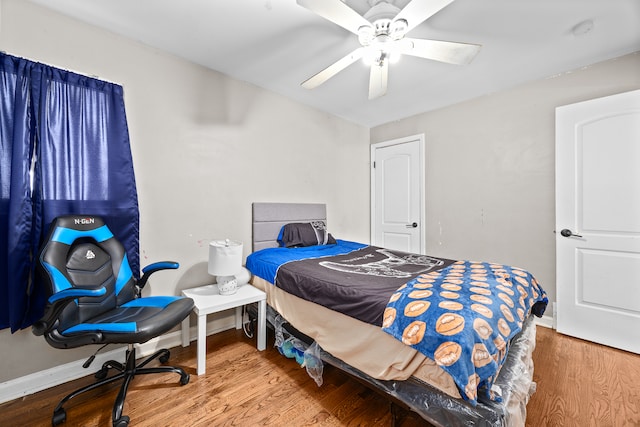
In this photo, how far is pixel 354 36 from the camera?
2.02 metres

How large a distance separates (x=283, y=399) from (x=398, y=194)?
297cm

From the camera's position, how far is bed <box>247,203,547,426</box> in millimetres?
1105

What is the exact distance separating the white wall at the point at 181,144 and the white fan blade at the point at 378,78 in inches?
51.3

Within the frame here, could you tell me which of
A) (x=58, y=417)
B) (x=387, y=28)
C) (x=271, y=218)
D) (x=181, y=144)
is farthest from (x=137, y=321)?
(x=387, y=28)

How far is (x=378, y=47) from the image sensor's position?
172cm

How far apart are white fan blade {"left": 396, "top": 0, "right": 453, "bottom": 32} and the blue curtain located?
2067 millimetres

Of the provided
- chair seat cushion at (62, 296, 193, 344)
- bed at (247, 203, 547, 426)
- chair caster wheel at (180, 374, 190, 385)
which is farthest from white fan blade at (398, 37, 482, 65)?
chair caster wheel at (180, 374, 190, 385)

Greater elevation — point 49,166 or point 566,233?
point 49,166

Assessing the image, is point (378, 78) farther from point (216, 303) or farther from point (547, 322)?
point (547, 322)

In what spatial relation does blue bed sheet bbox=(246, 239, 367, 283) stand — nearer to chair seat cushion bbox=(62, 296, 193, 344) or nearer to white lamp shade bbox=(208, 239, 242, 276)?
white lamp shade bbox=(208, 239, 242, 276)

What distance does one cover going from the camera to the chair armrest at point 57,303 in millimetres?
1291

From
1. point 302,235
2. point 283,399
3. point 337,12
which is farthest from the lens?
point 302,235

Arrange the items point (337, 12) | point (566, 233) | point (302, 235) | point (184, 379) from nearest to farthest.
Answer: point (337, 12) → point (184, 379) → point (566, 233) → point (302, 235)

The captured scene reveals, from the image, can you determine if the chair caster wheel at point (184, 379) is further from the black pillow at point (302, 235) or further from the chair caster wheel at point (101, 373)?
the black pillow at point (302, 235)
